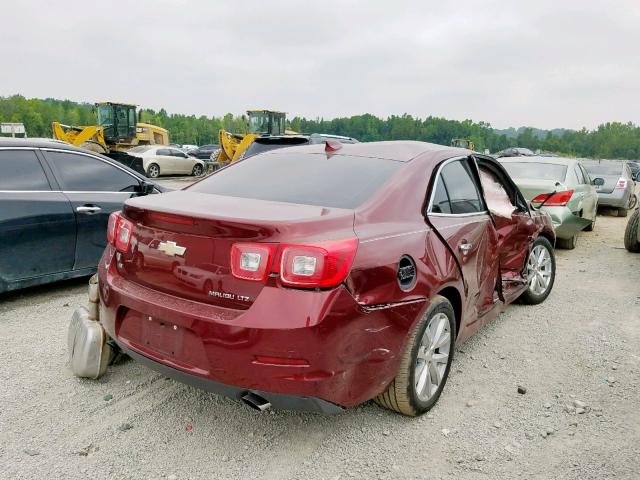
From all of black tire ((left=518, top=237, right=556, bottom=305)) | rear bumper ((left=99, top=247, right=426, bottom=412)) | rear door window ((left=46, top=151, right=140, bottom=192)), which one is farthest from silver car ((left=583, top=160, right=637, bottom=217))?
Result: rear bumper ((left=99, top=247, right=426, bottom=412))

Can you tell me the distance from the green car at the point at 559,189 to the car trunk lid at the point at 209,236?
17.4ft

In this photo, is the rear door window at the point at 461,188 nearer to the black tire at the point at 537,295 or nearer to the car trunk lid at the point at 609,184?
the black tire at the point at 537,295

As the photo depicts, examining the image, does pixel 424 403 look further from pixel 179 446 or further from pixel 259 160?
pixel 259 160

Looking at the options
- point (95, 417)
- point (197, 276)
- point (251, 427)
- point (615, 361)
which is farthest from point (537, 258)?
point (95, 417)

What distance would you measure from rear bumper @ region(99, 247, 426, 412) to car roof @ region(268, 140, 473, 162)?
115 cm

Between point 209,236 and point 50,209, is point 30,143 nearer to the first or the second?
point 50,209

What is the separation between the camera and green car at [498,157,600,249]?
736 cm

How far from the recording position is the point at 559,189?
7.39m

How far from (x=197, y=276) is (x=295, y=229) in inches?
20.8

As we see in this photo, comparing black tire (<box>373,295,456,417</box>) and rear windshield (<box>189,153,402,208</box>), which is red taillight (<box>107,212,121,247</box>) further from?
black tire (<box>373,295,456,417</box>)

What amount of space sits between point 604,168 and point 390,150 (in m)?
12.7

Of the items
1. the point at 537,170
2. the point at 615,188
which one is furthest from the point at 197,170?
the point at 537,170

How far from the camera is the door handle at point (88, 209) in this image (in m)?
5.01

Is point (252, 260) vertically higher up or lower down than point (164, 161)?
higher up
